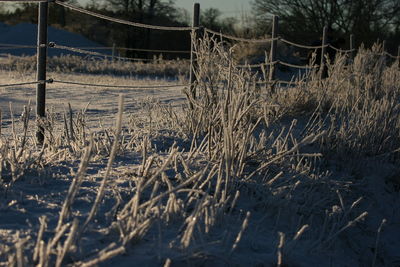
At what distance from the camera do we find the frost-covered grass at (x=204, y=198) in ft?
7.04

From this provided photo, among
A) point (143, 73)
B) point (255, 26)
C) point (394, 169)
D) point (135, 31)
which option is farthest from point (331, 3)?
Result: point (394, 169)


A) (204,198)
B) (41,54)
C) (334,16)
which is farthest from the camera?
(334,16)

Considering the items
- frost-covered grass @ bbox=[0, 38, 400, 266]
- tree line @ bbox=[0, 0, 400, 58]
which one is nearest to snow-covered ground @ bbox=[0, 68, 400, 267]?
frost-covered grass @ bbox=[0, 38, 400, 266]

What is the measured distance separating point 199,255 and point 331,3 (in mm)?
25268

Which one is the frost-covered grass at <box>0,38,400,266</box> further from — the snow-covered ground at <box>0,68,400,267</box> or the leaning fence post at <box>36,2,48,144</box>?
the leaning fence post at <box>36,2,48,144</box>

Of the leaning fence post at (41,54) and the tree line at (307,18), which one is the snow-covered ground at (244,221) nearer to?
the leaning fence post at (41,54)

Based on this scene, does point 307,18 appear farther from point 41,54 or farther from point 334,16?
point 41,54

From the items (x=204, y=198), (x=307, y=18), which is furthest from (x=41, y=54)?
(x=307, y=18)

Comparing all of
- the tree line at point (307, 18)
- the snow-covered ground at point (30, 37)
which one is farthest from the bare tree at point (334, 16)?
the snow-covered ground at point (30, 37)

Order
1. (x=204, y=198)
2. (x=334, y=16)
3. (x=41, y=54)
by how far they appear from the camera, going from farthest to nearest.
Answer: (x=334, y=16), (x=41, y=54), (x=204, y=198)

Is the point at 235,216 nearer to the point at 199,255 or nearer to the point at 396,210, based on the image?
the point at 199,255

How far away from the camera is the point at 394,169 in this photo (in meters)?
4.55

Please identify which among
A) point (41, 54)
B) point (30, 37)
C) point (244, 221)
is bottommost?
point (244, 221)

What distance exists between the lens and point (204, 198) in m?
2.25
